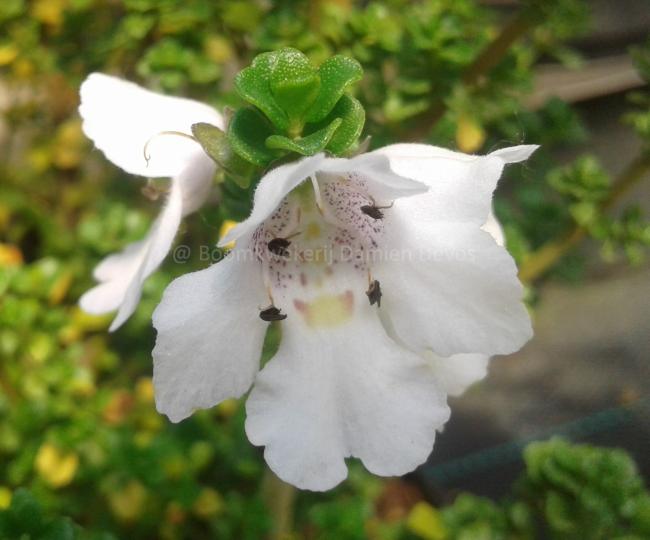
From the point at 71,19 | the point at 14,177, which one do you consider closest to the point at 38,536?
the point at 71,19

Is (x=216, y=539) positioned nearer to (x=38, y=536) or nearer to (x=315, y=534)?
(x=315, y=534)

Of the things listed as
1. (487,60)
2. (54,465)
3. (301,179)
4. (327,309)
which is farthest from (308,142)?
(54,465)

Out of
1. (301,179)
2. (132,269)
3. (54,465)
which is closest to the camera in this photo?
(301,179)

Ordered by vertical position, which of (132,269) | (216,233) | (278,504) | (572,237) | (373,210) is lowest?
(278,504)

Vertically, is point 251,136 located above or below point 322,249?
above

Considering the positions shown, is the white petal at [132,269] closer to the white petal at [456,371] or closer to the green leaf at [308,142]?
the green leaf at [308,142]

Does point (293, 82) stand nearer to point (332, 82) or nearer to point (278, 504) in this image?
point (332, 82)

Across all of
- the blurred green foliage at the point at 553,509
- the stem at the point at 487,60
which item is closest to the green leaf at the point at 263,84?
the blurred green foliage at the point at 553,509
